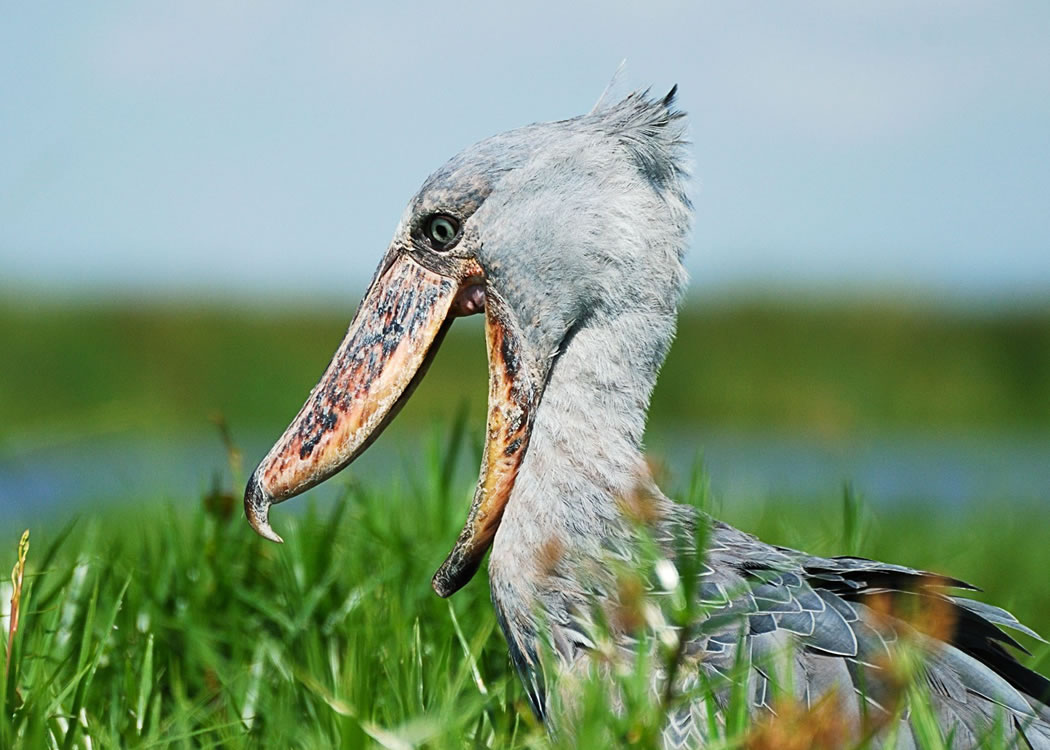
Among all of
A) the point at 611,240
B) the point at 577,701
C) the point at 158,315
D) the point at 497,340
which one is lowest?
the point at 158,315

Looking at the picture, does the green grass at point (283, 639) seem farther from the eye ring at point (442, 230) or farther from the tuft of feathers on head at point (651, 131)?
the tuft of feathers on head at point (651, 131)

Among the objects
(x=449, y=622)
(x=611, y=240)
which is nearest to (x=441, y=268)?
(x=611, y=240)

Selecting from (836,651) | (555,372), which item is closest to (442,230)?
(555,372)

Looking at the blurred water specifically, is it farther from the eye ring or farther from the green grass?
the eye ring

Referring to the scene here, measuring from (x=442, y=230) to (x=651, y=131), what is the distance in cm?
48

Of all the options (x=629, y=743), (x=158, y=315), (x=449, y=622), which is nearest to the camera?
(x=629, y=743)

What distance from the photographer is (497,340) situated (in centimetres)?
229

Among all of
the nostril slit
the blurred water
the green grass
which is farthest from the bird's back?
the nostril slit

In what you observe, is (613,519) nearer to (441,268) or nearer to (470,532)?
(470,532)

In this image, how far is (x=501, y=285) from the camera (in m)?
2.27

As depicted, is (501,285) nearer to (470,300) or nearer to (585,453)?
(470,300)

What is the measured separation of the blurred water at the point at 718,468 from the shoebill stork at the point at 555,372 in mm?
200

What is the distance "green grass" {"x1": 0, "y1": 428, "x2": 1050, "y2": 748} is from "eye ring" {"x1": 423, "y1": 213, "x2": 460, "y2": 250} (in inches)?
30.1

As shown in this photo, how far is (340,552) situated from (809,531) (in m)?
1.86
